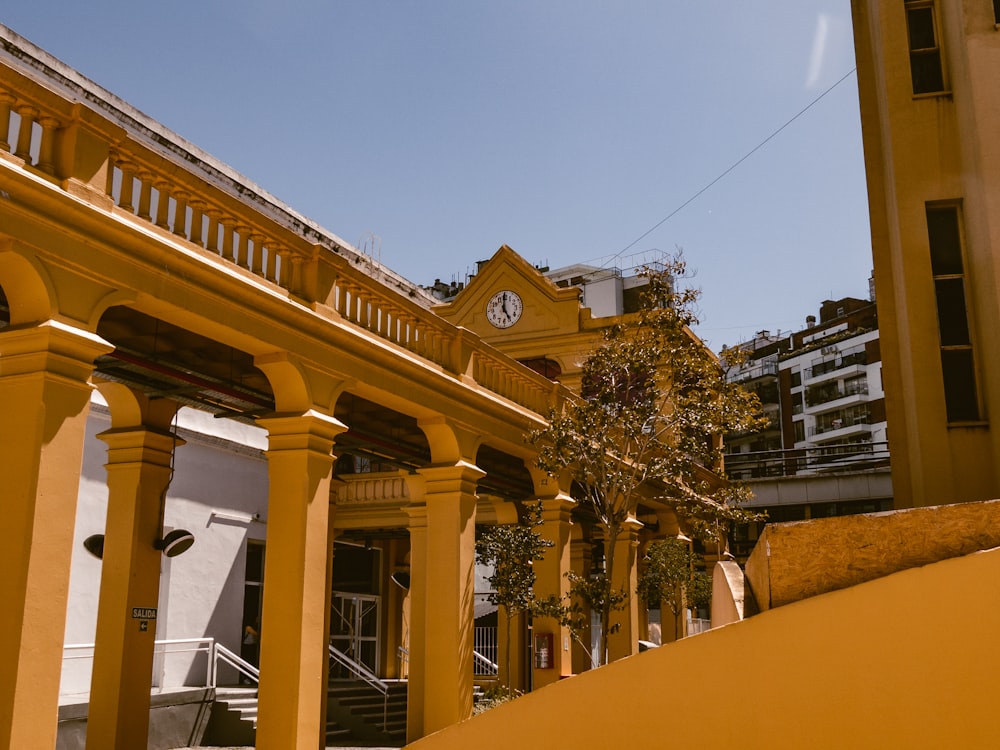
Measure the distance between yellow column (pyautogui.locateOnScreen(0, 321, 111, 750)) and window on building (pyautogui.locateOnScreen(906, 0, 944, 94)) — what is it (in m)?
8.75

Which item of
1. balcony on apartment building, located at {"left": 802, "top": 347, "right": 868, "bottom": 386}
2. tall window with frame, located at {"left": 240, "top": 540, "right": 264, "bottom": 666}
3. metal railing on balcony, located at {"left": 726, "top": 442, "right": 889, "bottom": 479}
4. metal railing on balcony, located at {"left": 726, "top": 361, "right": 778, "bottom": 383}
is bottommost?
tall window with frame, located at {"left": 240, "top": 540, "right": 264, "bottom": 666}

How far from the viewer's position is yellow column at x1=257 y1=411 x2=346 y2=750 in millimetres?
10008

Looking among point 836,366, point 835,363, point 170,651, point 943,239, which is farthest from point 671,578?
point 835,363

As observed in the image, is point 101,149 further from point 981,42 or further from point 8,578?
point 981,42

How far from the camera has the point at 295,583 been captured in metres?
10.2

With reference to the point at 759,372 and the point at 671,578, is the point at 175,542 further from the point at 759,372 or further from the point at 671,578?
the point at 759,372

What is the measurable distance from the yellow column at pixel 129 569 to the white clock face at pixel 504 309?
16537mm

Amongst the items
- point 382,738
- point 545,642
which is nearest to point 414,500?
point 545,642

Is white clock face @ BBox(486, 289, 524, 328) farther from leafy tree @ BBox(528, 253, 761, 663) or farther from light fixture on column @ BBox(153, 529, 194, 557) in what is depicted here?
light fixture on column @ BBox(153, 529, 194, 557)

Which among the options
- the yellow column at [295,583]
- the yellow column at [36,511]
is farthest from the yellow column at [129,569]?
the yellow column at [36,511]

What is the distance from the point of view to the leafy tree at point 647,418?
44.7 feet

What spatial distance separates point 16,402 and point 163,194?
2355 mm

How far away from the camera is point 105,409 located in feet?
56.0

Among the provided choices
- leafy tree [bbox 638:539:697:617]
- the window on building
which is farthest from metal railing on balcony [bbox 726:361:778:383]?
the window on building
